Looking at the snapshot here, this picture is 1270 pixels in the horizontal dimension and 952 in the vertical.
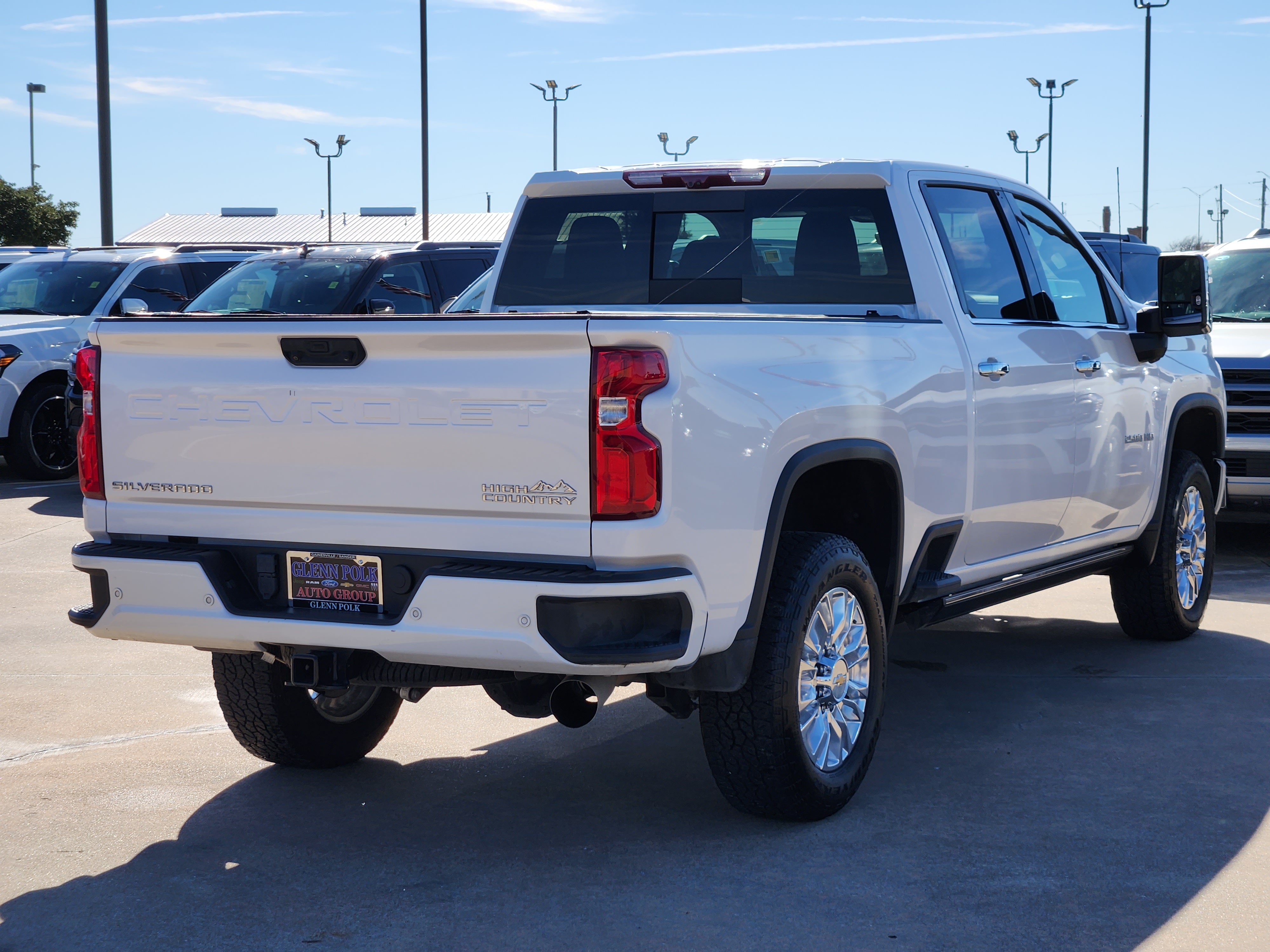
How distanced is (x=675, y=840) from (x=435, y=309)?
25.7 ft

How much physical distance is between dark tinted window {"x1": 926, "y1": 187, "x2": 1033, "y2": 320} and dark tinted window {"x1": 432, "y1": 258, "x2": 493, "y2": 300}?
263 inches

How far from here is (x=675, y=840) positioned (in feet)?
14.9

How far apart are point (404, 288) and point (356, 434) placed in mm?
7872

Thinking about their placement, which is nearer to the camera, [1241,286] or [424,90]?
[1241,286]

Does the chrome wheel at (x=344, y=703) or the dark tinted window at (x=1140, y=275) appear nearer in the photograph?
the chrome wheel at (x=344, y=703)

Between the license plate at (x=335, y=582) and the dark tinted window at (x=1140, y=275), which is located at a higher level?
the dark tinted window at (x=1140, y=275)

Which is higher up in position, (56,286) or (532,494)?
(56,286)

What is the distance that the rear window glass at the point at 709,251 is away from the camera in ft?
18.2

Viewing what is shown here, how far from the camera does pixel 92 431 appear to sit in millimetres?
4520

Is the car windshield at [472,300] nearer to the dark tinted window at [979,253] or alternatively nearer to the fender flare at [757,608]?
the dark tinted window at [979,253]

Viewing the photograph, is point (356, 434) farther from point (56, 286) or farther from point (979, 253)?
point (56, 286)

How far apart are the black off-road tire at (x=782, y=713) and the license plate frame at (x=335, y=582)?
102 centimetres

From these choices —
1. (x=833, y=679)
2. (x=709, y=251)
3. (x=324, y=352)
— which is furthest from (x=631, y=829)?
(x=709, y=251)

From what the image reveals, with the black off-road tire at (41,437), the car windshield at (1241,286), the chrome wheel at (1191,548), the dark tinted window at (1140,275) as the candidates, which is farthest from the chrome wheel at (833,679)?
the dark tinted window at (1140,275)
